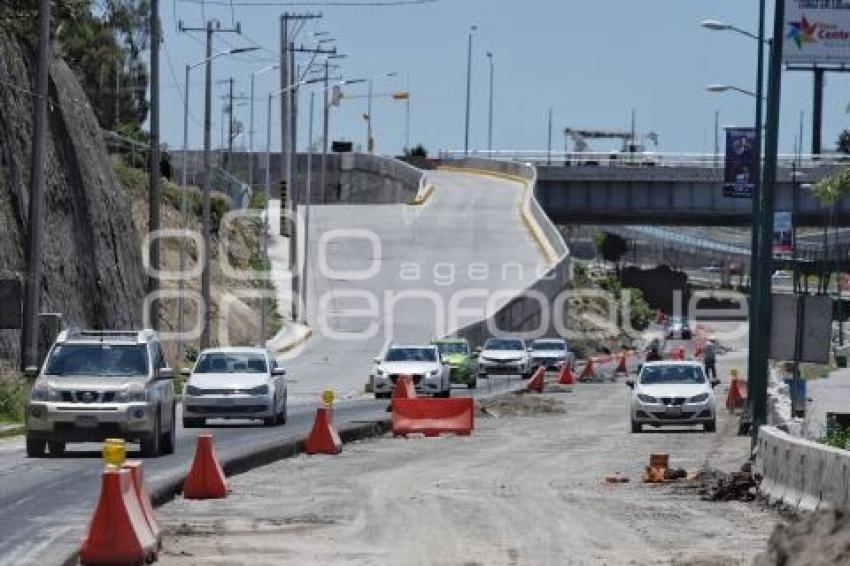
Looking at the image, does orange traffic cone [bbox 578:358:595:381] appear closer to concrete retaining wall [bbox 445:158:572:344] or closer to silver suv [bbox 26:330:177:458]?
concrete retaining wall [bbox 445:158:572:344]

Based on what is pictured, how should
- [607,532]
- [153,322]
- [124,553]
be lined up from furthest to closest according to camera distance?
[153,322], [607,532], [124,553]

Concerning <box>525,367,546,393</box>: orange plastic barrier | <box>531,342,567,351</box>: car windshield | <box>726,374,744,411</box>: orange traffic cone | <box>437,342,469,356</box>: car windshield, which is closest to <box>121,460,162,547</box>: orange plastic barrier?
<box>726,374,744,411</box>: orange traffic cone

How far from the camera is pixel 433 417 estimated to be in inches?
1670

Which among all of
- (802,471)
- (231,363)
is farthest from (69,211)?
(802,471)

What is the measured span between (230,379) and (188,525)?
20.5 metres

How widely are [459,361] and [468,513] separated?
4347 cm

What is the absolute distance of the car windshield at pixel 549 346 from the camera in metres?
79.3

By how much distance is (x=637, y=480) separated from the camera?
2933cm

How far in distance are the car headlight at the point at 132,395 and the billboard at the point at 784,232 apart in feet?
195

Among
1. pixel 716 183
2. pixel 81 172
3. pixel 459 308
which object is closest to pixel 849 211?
pixel 716 183

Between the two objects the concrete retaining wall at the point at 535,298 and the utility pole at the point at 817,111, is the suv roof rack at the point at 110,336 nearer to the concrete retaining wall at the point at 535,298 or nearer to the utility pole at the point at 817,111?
the concrete retaining wall at the point at 535,298

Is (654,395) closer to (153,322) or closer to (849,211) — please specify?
(153,322)

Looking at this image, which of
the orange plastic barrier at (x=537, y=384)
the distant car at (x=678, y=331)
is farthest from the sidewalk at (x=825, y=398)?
the distant car at (x=678, y=331)

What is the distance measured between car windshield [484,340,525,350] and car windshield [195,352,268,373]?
32.9 meters
